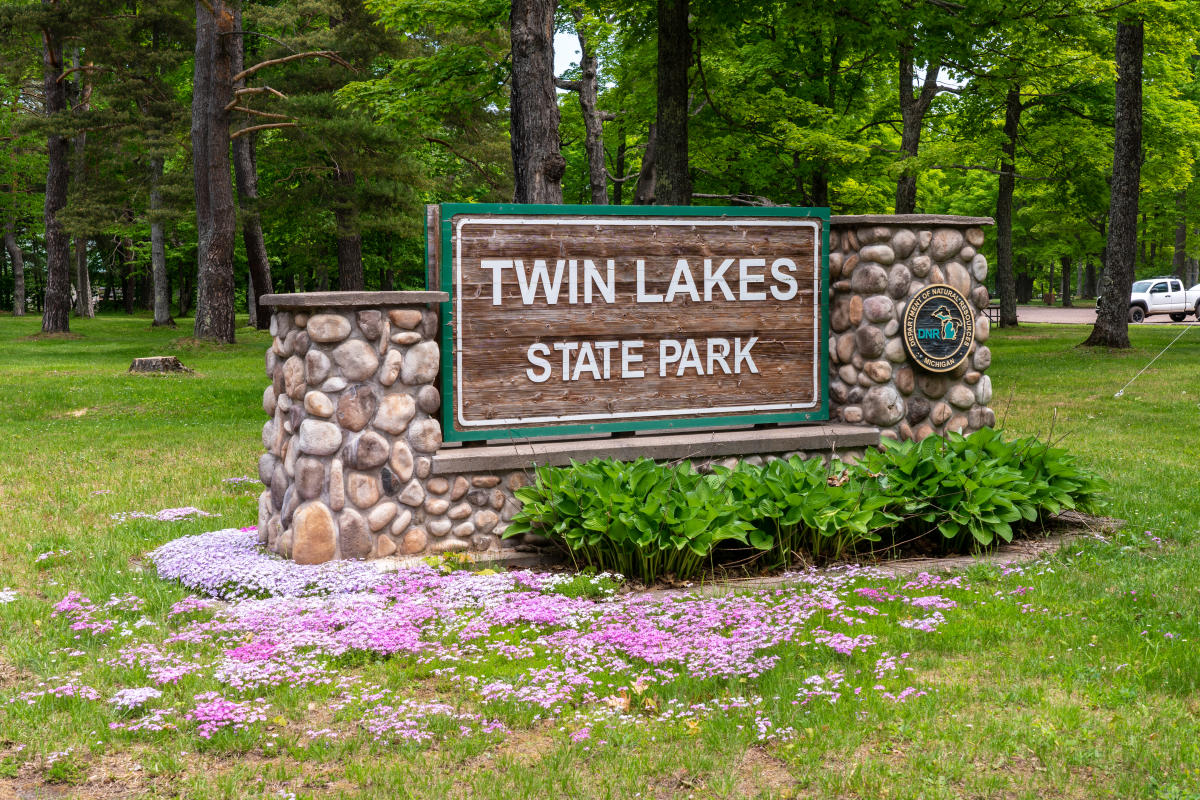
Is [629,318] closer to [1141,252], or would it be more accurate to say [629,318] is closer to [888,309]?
[888,309]

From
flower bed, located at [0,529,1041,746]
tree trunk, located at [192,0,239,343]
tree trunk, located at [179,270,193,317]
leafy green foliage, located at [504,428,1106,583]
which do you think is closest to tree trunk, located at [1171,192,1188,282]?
tree trunk, located at [192,0,239,343]

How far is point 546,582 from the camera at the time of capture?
18.2ft

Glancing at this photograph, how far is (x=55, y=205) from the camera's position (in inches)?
1178

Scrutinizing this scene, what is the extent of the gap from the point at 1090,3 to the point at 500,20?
8.97m

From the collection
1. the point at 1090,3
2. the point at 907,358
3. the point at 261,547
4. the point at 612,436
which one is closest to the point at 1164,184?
the point at 1090,3

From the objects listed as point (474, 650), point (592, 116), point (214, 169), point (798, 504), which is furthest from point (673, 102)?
point (214, 169)

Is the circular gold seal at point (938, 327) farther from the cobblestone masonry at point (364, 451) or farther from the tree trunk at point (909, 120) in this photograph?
the tree trunk at point (909, 120)

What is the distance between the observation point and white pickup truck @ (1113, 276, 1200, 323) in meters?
37.2

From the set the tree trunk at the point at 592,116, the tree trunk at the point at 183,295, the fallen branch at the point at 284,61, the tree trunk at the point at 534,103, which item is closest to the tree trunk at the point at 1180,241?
the tree trunk at the point at 592,116

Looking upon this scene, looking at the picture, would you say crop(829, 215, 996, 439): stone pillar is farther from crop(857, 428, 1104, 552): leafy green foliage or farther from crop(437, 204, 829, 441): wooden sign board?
crop(857, 428, 1104, 552): leafy green foliage

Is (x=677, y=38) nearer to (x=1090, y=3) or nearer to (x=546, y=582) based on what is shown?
(x=1090, y=3)

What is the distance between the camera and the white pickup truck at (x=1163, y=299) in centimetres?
3719

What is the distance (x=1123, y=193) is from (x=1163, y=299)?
20.5 meters

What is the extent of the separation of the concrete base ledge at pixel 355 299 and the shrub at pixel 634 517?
1203 mm
